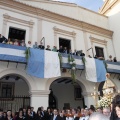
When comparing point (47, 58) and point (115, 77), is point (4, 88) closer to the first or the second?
point (47, 58)

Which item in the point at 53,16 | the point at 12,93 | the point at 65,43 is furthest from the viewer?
the point at 65,43

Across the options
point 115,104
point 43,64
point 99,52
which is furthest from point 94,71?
point 115,104

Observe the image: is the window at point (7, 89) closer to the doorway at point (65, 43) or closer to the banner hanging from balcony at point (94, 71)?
the doorway at point (65, 43)

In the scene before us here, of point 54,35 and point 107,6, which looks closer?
point 54,35

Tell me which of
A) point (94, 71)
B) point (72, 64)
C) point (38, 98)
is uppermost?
point (72, 64)

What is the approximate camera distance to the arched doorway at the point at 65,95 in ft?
51.0

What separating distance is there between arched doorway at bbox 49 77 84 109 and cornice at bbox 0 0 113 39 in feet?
16.6

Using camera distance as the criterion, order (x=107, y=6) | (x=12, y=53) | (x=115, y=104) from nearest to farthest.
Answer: (x=115, y=104) → (x=12, y=53) → (x=107, y=6)

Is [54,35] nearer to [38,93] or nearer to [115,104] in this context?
[38,93]

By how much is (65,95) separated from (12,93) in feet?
15.6

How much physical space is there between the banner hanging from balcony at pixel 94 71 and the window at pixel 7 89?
5945 mm

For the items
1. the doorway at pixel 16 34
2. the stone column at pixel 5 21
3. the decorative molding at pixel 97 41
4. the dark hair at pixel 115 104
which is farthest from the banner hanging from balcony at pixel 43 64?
the dark hair at pixel 115 104

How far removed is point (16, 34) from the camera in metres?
12.6

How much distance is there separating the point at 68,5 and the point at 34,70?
849cm
